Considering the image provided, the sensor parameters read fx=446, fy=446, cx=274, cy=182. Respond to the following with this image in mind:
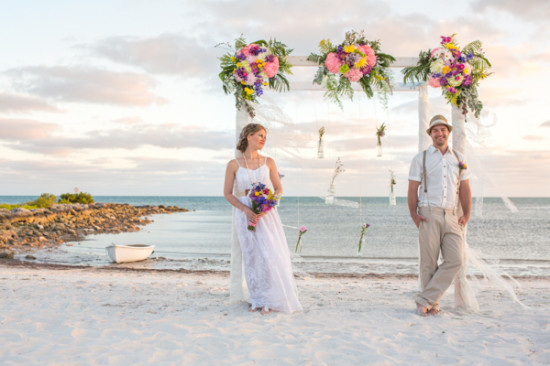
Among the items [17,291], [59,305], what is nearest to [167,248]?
[17,291]

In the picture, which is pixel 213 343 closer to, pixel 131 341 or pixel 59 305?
pixel 131 341

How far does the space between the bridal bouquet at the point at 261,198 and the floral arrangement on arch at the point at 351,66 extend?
1773 millimetres

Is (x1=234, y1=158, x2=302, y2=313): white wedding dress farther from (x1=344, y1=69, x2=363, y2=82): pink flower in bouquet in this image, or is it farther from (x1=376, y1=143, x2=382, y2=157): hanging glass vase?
(x1=376, y1=143, x2=382, y2=157): hanging glass vase

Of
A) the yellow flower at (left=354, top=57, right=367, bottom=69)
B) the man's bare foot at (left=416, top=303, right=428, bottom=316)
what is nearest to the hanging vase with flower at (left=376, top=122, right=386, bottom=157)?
the yellow flower at (left=354, top=57, right=367, bottom=69)

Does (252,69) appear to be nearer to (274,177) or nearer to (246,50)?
(246,50)

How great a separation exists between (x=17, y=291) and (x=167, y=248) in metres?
9.04

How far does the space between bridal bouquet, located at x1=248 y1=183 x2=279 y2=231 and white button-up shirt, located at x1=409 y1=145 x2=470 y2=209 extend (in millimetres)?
1587

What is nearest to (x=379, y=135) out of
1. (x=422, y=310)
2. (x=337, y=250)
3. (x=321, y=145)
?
(x=321, y=145)

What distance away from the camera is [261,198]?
4.91m

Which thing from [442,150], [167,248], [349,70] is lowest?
[167,248]

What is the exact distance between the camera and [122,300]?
5.80 m

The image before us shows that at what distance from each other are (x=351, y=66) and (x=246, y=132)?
5.34 ft

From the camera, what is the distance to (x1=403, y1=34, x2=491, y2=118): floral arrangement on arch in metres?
5.43

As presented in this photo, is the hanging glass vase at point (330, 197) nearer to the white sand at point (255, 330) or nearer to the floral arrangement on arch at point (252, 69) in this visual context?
the white sand at point (255, 330)
